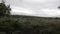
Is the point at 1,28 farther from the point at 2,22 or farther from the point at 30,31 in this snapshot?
the point at 30,31

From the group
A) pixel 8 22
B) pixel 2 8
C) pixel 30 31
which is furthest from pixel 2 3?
pixel 30 31

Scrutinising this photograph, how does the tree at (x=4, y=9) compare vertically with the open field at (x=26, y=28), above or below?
above

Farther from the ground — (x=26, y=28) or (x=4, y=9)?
(x=4, y=9)

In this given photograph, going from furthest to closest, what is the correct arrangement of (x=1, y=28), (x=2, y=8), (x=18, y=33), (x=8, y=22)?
(x=2, y=8), (x=8, y=22), (x=1, y=28), (x=18, y=33)

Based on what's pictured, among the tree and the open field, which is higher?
the tree

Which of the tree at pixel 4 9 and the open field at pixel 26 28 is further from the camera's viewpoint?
the tree at pixel 4 9

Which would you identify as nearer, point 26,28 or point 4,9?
point 26,28

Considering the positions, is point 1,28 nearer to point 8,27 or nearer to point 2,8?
point 8,27

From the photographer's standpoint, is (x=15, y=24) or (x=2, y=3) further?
(x=2, y=3)

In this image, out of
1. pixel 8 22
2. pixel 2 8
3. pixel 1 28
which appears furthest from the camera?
pixel 2 8

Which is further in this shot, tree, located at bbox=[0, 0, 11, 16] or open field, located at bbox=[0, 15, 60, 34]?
tree, located at bbox=[0, 0, 11, 16]

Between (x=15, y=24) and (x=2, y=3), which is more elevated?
(x=2, y=3)
